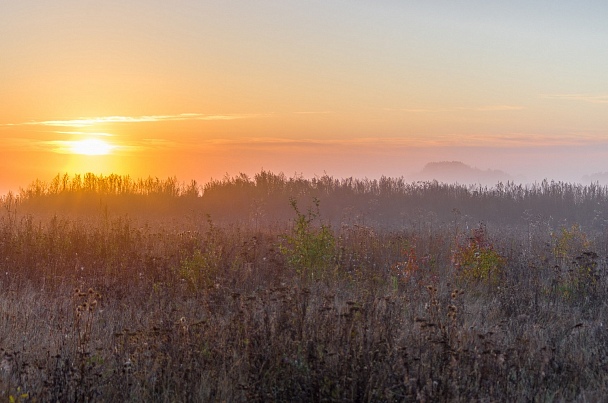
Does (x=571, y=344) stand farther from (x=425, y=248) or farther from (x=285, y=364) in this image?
(x=425, y=248)

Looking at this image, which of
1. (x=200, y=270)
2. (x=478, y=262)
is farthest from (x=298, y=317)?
(x=478, y=262)

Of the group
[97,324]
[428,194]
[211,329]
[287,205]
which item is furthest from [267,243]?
[428,194]

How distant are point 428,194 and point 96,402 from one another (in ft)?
68.7

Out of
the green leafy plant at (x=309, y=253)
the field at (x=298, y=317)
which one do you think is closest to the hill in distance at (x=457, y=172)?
the field at (x=298, y=317)

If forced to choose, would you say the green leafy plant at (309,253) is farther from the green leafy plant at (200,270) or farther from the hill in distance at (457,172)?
the hill in distance at (457,172)

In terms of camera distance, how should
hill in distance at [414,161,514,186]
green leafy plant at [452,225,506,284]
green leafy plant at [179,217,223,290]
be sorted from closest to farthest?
green leafy plant at [179,217,223,290] → green leafy plant at [452,225,506,284] → hill in distance at [414,161,514,186]

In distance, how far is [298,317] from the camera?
19.8 ft

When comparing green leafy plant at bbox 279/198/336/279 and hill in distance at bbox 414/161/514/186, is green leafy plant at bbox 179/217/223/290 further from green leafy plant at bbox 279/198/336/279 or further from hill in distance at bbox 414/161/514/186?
hill in distance at bbox 414/161/514/186

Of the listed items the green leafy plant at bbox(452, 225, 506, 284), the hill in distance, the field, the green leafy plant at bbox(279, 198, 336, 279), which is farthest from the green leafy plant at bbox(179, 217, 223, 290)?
the hill in distance

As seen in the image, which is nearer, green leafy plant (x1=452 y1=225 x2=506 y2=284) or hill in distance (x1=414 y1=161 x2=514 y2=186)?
green leafy plant (x1=452 y1=225 x2=506 y2=284)

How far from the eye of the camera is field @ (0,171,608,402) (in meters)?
5.31

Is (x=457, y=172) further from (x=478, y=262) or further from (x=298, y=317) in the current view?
(x=298, y=317)

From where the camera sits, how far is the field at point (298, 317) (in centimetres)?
531

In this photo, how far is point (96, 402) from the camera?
16.8 feet
